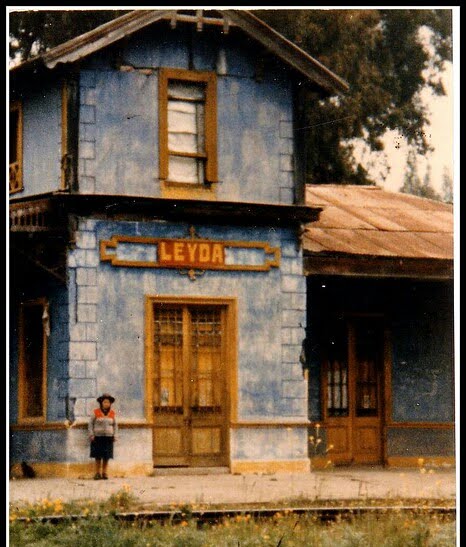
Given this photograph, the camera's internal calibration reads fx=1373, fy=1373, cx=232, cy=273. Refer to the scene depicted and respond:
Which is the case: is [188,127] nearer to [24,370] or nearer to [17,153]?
[17,153]

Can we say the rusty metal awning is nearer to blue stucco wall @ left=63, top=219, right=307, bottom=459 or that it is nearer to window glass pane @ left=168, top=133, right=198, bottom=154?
blue stucco wall @ left=63, top=219, right=307, bottom=459

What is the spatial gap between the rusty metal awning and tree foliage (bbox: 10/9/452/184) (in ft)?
15.9

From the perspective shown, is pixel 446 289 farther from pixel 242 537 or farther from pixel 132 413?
pixel 242 537

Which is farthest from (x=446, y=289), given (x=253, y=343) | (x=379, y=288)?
(x=253, y=343)

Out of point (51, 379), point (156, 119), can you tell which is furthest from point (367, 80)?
point (51, 379)

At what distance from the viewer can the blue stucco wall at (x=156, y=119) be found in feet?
60.5

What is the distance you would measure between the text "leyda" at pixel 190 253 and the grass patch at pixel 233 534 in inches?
239

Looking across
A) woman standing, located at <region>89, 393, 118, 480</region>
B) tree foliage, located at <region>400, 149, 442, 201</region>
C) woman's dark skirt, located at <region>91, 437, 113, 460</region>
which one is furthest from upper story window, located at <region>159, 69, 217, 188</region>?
tree foliage, located at <region>400, 149, 442, 201</region>

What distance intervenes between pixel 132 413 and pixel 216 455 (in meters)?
1.41

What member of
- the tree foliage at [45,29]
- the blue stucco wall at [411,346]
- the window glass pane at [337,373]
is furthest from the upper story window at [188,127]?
the tree foliage at [45,29]

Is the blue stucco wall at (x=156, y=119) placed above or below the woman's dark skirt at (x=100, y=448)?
above

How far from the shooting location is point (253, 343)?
62.3ft

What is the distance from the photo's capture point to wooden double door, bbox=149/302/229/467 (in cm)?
1858

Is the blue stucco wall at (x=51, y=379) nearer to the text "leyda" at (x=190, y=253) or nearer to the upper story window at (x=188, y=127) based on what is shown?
the text "leyda" at (x=190, y=253)
